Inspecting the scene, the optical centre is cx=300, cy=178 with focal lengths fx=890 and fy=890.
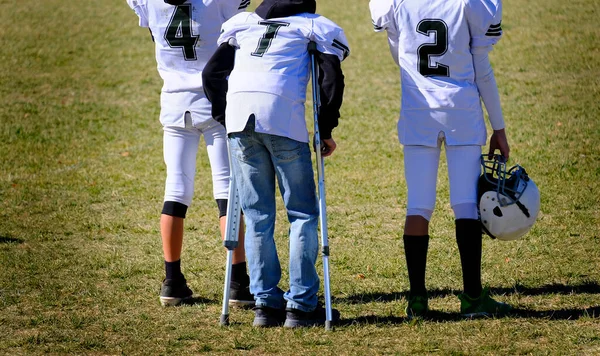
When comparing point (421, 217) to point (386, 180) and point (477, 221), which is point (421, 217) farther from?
point (386, 180)

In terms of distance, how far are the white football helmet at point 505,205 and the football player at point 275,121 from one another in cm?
101

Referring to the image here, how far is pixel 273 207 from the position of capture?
541 cm

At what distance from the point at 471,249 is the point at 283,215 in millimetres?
3162

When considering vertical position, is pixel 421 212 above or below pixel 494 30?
below

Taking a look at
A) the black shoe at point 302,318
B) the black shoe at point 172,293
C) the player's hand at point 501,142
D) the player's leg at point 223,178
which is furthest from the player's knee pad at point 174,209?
the player's hand at point 501,142

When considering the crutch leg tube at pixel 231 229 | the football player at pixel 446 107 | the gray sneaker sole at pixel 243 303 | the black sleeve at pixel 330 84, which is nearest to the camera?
the black sleeve at pixel 330 84

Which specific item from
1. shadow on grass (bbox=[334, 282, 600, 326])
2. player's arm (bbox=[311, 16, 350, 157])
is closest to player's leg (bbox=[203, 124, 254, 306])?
shadow on grass (bbox=[334, 282, 600, 326])

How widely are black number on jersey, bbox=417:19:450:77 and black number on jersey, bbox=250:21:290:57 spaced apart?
831mm

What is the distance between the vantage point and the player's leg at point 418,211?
18.1 ft

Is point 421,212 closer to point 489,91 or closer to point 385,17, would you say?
point 489,91

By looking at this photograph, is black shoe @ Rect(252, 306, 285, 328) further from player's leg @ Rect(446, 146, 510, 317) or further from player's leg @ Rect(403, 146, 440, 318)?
player's leg @ Rect(446, 146, 510, 317)

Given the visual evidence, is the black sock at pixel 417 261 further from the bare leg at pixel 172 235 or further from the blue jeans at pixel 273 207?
the bare leg at pixel 172 235

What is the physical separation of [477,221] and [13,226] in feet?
15.0

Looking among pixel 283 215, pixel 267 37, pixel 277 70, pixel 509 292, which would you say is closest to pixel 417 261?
pixel 509 292
